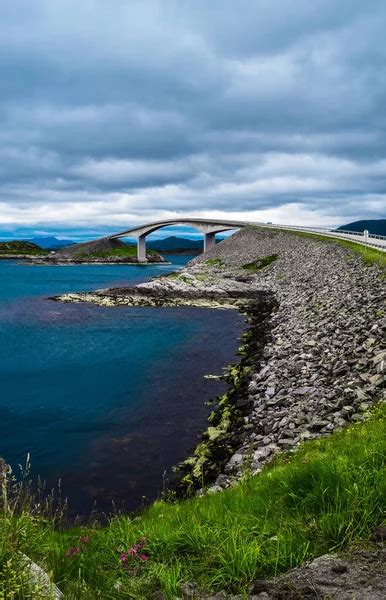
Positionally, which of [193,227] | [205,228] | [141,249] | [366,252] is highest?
[193,227]

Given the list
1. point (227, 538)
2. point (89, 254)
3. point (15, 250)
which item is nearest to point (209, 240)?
point (89, 254)

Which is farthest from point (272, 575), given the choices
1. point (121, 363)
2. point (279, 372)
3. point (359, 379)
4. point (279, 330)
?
point (279, 330)

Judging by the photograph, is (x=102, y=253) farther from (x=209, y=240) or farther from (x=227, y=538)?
(x=227, y=538)

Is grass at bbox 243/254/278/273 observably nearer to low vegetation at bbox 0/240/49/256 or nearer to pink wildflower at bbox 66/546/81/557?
pink wildflower at bbox 66/546/81/557

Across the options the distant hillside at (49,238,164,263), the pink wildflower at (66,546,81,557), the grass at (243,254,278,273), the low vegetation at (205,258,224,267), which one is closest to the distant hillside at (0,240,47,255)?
the distant hillside at (49,238,164,263)

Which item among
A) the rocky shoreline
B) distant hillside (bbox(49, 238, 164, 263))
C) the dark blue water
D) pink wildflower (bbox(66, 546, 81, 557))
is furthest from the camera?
distant hillside (bbox(49, 238, 164, 263))

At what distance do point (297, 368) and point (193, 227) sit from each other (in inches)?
4803

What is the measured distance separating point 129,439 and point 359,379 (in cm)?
778

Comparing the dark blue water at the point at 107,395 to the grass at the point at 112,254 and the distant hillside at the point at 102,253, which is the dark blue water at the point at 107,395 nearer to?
the distant hillside at the point at 102,253

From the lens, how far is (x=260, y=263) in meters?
67.4

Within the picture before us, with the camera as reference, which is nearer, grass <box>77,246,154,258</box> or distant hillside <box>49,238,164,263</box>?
distant hillside <box>49,238,164,263</box>

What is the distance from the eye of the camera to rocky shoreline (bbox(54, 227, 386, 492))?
11359 millimetres

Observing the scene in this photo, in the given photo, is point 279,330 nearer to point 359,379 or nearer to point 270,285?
point 359,379

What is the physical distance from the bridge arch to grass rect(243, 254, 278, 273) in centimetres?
4606
